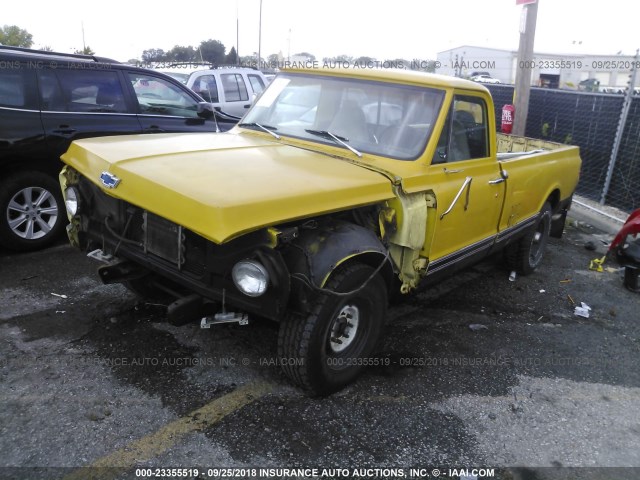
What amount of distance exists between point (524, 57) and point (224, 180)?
7871 mm

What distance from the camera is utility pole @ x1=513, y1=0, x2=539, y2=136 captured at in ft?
28.8

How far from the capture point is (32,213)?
5.32 m

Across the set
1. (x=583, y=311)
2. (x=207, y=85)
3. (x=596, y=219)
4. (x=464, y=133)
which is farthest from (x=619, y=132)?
(x=207, y=85)

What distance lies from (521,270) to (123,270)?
4.17 meters

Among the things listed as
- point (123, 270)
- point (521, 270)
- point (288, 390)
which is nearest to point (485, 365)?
point (288, 390)

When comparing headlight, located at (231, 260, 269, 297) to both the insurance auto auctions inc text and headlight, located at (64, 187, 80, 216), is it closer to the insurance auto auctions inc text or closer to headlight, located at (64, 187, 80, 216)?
the insurance auto auctions inc text

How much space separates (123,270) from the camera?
3416 mm

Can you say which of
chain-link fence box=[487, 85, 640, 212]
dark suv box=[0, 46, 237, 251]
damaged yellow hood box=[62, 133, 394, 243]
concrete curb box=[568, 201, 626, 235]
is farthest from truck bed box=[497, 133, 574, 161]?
dark suv box=[0, 46, 237, 251]

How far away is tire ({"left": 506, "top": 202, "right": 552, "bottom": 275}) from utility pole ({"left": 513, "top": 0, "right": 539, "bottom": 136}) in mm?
4032

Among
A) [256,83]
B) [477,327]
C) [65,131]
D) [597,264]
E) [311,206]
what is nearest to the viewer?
[311,206]

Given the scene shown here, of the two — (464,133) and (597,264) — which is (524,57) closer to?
(597,264)

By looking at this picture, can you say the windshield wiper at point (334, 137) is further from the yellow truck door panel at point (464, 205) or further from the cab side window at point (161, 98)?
the cab side window at point (161, 98)

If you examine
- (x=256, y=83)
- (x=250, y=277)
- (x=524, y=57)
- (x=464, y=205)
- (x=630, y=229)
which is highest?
(x=524, y=57)

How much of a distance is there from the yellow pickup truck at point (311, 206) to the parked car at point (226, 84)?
645 cm
